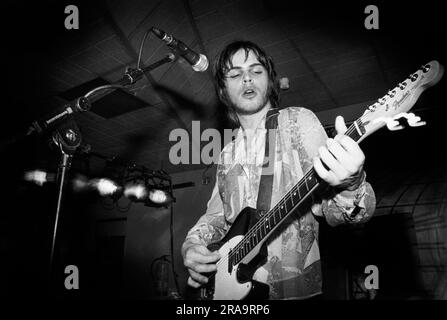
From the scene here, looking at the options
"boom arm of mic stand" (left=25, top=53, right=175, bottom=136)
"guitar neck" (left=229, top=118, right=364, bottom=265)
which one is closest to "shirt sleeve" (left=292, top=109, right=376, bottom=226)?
"guitar neck" (left=229, top=118, right=364, bottom=265)

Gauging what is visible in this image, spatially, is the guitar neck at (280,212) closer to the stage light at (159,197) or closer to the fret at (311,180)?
the fret at (311,180)

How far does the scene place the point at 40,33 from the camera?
2.86m

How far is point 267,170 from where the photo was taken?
1.58 m

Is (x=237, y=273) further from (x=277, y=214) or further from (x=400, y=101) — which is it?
(x=400, y=101)

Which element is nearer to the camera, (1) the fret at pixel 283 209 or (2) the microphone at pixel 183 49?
(1) the fret at pixel 283 209

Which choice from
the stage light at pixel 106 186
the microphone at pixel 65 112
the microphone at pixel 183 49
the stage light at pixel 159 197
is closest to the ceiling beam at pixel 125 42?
the microphone at pixel 183 49

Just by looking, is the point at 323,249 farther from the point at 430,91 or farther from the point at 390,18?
the point at 390,18

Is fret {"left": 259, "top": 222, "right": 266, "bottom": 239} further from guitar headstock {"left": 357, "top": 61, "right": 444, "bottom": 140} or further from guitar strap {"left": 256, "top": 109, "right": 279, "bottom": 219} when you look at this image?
guitar headstock {"left": 357, "top": 61, "right": 444, "bottom": 140}

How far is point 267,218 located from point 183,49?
109cm

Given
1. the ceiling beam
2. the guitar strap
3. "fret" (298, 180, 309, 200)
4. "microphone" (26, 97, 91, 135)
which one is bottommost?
"fret" (298, 180, 309, 200)

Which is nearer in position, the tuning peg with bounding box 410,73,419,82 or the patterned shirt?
the tuning peg with bounding box 410,73,419,82

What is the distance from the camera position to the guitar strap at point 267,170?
1472 millimetres

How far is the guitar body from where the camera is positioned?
1287mm

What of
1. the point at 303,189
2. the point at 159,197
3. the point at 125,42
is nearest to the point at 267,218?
the point at 303,189
